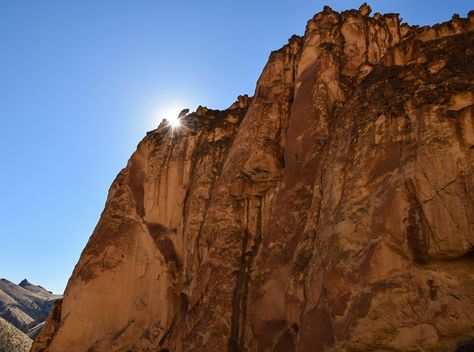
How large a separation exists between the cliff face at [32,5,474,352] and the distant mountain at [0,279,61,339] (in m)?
76.6

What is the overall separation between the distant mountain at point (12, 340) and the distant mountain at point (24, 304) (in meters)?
16.8

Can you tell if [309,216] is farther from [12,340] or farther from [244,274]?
[12,340]

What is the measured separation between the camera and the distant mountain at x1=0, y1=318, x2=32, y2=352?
74125mm

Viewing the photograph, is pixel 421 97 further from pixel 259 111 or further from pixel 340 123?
pixel 259 111

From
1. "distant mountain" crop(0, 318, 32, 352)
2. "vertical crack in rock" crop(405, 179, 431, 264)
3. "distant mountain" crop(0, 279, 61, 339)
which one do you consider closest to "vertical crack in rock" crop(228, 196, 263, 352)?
"vertical crack in rock" crop(405, 179, 431, 264)

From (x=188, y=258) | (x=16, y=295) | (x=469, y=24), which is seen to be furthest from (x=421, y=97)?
(x=16, y=295)

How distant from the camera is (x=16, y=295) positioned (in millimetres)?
131000

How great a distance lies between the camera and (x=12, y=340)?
76.1 metres

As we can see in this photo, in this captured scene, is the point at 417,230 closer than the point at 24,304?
Yes

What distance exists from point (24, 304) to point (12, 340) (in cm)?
5272

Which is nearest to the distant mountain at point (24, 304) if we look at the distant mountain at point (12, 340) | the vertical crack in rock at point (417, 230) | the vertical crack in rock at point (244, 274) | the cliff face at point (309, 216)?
the distant mountain at point (12, 340)

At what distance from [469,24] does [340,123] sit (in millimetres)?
6192

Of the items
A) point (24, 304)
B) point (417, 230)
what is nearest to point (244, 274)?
point (417, 230)

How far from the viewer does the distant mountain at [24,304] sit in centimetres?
10612
